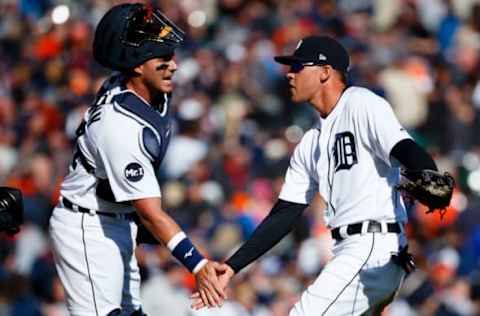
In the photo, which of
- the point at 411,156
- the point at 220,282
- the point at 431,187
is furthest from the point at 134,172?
the point at 431,187

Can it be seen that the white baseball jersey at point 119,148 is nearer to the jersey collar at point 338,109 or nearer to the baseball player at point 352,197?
the baseball player at point 352,197

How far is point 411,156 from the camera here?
7410 millimetres

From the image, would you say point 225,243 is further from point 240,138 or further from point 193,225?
point 240,138

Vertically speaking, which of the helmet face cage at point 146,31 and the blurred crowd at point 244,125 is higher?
the helmet face cage at point 146,31

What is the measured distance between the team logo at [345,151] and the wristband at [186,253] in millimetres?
919

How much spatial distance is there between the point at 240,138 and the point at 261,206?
150cm

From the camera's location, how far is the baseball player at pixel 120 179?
7750 mm

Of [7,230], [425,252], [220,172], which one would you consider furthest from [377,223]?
[220,172]

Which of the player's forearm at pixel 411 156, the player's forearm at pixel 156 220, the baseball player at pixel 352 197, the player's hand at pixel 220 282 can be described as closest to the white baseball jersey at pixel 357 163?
the baseball player at pixel 352 197

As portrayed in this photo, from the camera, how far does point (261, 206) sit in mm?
14188

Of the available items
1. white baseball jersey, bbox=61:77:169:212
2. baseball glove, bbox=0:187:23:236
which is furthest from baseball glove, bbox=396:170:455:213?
baseball glove, bbox=0:187:23:236

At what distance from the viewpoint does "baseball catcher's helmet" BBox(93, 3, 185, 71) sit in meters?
8.01

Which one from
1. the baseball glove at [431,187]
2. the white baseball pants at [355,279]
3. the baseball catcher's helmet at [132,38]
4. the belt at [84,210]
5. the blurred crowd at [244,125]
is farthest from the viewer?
the blurred crowd at [244,125]

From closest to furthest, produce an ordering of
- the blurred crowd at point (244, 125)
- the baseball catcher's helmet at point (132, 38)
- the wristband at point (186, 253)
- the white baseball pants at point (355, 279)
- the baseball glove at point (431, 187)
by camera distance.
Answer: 1. the baseball glove at point (431, 187)
2. the wristband at point (186, 253)
3. the white baseball pants at point (355, 279)
4. the baseball catcher's helmet at point (132, 38)
5. the blurred crowd at point (244, 125)
